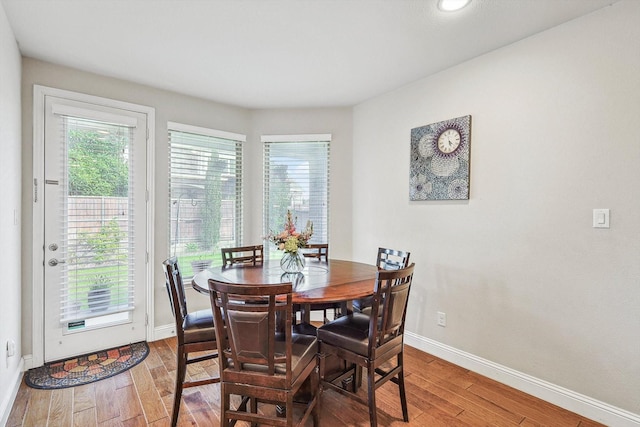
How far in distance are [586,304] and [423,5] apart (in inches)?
86.5

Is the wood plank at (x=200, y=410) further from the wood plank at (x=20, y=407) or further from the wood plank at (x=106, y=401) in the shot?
the wood plank at (x=20, y=407)

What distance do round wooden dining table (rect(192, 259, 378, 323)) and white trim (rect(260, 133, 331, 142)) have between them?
1.61m

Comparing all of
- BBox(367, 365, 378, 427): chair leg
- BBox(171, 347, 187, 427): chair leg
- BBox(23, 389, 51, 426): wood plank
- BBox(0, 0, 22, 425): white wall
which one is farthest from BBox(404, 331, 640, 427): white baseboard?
BBox(0, 0, 22, 425): white wall

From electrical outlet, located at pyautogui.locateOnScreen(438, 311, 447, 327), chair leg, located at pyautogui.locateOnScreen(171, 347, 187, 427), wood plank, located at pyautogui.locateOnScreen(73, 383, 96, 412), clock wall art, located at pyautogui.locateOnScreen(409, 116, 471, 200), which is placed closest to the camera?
chair leg, located at pyautogui.locateOnScreen(171, 347, 187, 427)

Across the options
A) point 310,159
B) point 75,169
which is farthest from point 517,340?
point 75,169

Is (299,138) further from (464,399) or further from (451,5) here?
(464,399)

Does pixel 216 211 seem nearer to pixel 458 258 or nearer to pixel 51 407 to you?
pixel 51 407

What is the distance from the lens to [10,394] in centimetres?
209

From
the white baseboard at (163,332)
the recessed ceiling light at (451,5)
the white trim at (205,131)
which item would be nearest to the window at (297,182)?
the white trim at (205,131)

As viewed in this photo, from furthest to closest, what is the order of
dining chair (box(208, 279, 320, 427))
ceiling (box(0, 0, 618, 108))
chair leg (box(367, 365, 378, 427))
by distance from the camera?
ceiling (box(0, 0, 618, 108)) → chair leg (box(367, 365, 378, 427)) → dining chair (box(208, 279, 320, 427))

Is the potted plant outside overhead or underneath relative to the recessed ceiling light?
underneath

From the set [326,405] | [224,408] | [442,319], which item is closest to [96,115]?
[224,408]

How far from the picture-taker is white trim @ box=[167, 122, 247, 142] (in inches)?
131

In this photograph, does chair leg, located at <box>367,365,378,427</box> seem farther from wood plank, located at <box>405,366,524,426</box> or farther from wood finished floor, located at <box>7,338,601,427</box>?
wood plank, located at <box>405,366,524,426</box>
